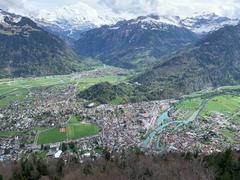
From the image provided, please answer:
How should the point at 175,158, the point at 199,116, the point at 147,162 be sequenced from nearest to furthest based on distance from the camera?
the point at 147,162, the point at 175,158, the point at 199,116

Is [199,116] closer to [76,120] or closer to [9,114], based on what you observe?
[76,120]

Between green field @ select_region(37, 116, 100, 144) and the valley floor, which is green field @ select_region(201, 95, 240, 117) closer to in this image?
the valley floor

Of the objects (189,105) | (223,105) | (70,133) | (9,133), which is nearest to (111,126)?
(70,133)

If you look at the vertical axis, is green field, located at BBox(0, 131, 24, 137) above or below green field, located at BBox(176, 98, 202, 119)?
below

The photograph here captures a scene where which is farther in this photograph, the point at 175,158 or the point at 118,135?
the point at 118,135

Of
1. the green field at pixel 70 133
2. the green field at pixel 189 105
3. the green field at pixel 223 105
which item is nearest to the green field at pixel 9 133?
the green field at pixel 70 133

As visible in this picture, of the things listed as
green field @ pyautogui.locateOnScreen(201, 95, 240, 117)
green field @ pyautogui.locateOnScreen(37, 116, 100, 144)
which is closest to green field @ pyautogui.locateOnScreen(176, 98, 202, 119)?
green field @ pyautogui.locateOnScreen(201, 95, 240, 117)

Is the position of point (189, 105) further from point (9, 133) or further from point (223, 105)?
point (9, 133)

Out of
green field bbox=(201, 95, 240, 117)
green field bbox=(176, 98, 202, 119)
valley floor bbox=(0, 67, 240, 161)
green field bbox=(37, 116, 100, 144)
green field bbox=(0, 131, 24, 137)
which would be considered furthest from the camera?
green field bbox=(201, 95, 240, 117)

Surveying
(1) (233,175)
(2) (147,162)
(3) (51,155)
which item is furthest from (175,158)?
(3) (51,155)
